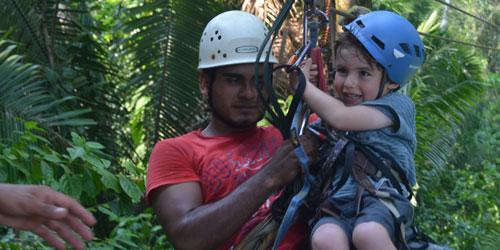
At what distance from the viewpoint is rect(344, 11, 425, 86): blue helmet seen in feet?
7.98

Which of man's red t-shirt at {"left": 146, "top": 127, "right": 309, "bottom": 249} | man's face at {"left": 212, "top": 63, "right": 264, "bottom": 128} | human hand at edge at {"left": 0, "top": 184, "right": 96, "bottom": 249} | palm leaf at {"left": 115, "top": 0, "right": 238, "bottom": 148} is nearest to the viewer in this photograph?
human hand at edge at {"left": 0, "top": 184, "right": 96, "bottom": 249}

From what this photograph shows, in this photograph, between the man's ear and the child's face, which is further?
the man's ear

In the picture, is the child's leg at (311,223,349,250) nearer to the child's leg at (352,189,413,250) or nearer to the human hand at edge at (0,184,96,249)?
the child's leg at (352,189,413,250)

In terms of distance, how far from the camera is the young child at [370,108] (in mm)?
Result: 2239

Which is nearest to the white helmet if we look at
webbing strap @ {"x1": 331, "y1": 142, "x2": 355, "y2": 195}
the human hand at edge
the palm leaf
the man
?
the man

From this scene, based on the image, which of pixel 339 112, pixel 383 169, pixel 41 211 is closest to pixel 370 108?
pixel 339 112

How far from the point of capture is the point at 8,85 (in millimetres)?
4617

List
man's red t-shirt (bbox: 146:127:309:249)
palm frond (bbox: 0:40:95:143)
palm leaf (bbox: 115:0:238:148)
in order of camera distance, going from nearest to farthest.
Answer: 1. man's red t-shirt (bbox: 146:127:309:249)
2. palm frond (bbox: 0:40:95:143)
3. palm leaf (bbox: 115:0:238:148)

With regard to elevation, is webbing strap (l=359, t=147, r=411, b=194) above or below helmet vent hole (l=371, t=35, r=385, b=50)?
below

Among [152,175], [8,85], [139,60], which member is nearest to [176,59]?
[139,60]

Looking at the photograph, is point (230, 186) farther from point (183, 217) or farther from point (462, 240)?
point (462, 240)

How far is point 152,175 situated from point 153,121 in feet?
11.3

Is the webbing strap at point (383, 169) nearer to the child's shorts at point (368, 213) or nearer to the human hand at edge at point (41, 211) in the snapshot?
the child's shorts at point (368, 213)

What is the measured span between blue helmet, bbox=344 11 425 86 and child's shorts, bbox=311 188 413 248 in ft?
1.61
